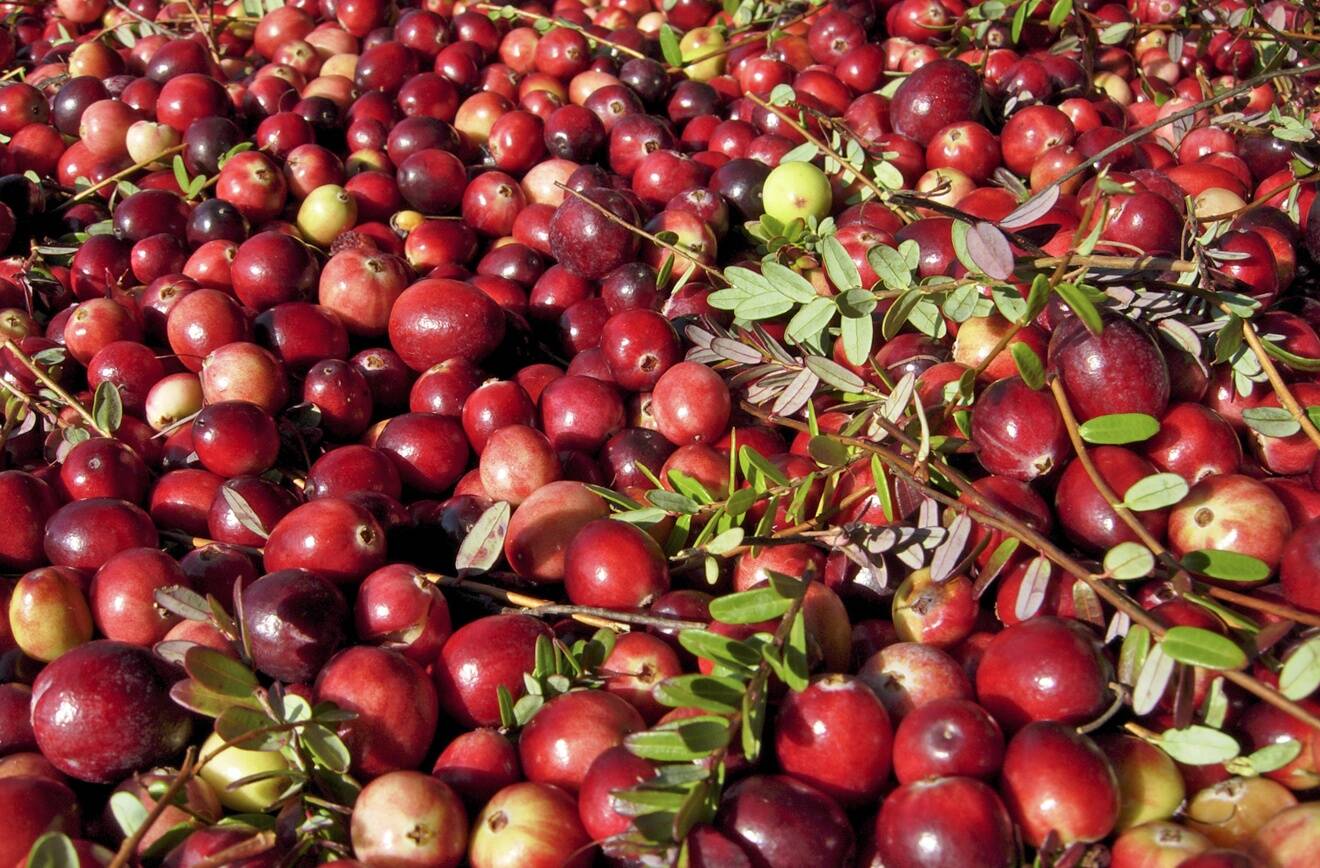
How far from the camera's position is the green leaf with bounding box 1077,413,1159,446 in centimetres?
292

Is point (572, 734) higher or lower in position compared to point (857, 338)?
lower

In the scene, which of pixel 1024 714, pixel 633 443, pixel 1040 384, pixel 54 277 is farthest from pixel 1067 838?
pixel 54 277

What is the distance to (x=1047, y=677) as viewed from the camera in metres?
2.53

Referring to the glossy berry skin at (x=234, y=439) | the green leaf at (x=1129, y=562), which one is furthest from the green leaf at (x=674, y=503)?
the glossy berry skin at (x=234, y=439)

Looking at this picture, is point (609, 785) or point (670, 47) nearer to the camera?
point (609, 785)

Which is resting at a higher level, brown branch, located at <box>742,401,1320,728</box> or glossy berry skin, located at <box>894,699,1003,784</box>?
brown branch, located at <box>742,401,1320,728</box>

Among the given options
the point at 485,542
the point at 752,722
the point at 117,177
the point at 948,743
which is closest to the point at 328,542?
the point at 485,542

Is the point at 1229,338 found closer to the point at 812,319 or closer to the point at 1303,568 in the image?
the point at 1303,568

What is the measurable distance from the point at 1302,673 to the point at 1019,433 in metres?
1.05

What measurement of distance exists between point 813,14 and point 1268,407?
4718mm

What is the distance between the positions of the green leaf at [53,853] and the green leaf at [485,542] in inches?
53.3

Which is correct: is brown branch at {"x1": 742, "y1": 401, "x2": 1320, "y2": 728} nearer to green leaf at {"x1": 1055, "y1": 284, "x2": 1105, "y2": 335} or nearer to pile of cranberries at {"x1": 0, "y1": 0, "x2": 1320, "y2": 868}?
pile of cranberries at {"x1": 0, "y1": 0, "x2": 1320, "y2": 868}

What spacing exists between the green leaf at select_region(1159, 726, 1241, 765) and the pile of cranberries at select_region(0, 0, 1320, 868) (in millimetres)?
14

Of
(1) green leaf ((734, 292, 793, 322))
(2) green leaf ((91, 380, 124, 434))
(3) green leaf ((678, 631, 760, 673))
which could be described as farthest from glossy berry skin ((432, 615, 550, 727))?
(2) green leaf ((91, 380, 124, 434))
